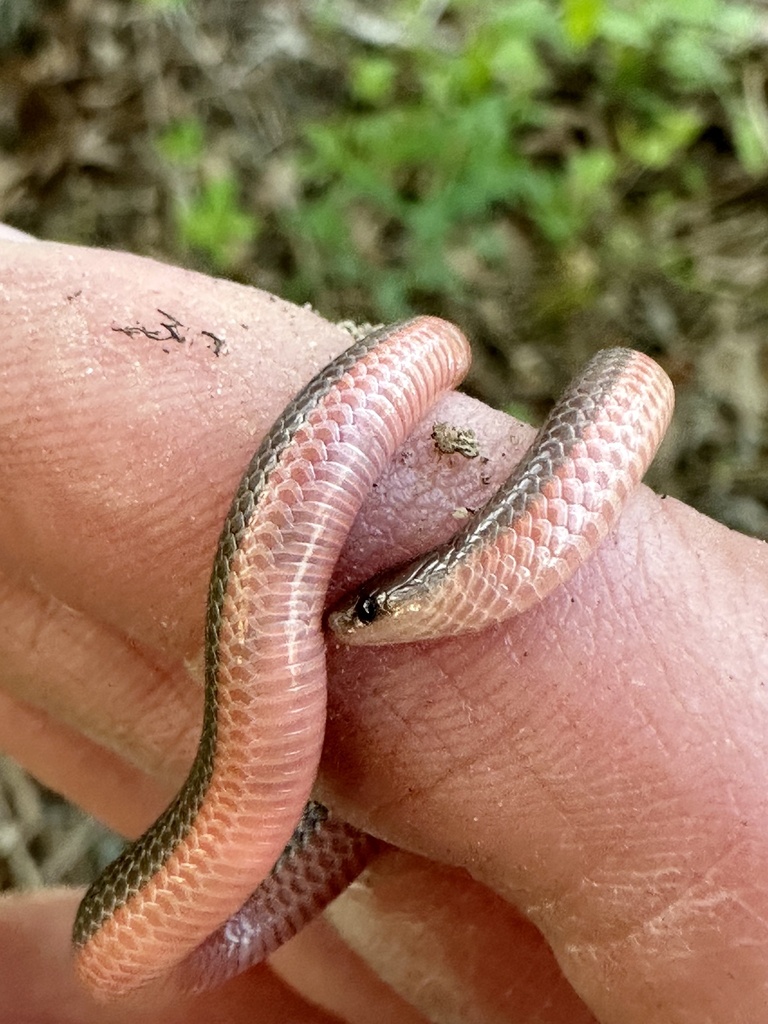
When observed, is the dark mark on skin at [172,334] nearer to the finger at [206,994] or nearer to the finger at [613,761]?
the finger at [613,761]

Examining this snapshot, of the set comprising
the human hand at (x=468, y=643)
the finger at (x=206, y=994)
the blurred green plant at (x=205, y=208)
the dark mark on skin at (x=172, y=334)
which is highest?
the dark mark on skin at (x=172, y=334)

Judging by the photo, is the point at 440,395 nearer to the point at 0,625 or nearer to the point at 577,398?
the point at 577,398

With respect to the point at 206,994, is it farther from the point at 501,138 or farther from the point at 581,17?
the point at 581,17

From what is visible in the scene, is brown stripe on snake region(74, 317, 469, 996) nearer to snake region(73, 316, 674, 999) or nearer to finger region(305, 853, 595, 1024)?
snake region(73, 316, 674, 999)

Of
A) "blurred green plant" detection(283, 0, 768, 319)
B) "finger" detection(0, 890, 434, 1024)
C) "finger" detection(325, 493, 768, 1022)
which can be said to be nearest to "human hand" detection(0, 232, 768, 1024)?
"finger" detection(325, 493, 768, 1022)

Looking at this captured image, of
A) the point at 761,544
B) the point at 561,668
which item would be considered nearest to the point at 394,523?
the point at 561,668

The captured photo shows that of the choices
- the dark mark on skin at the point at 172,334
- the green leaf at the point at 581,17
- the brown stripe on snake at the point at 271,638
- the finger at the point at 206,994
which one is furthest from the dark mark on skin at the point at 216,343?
the green leaf at the point at 581,17
